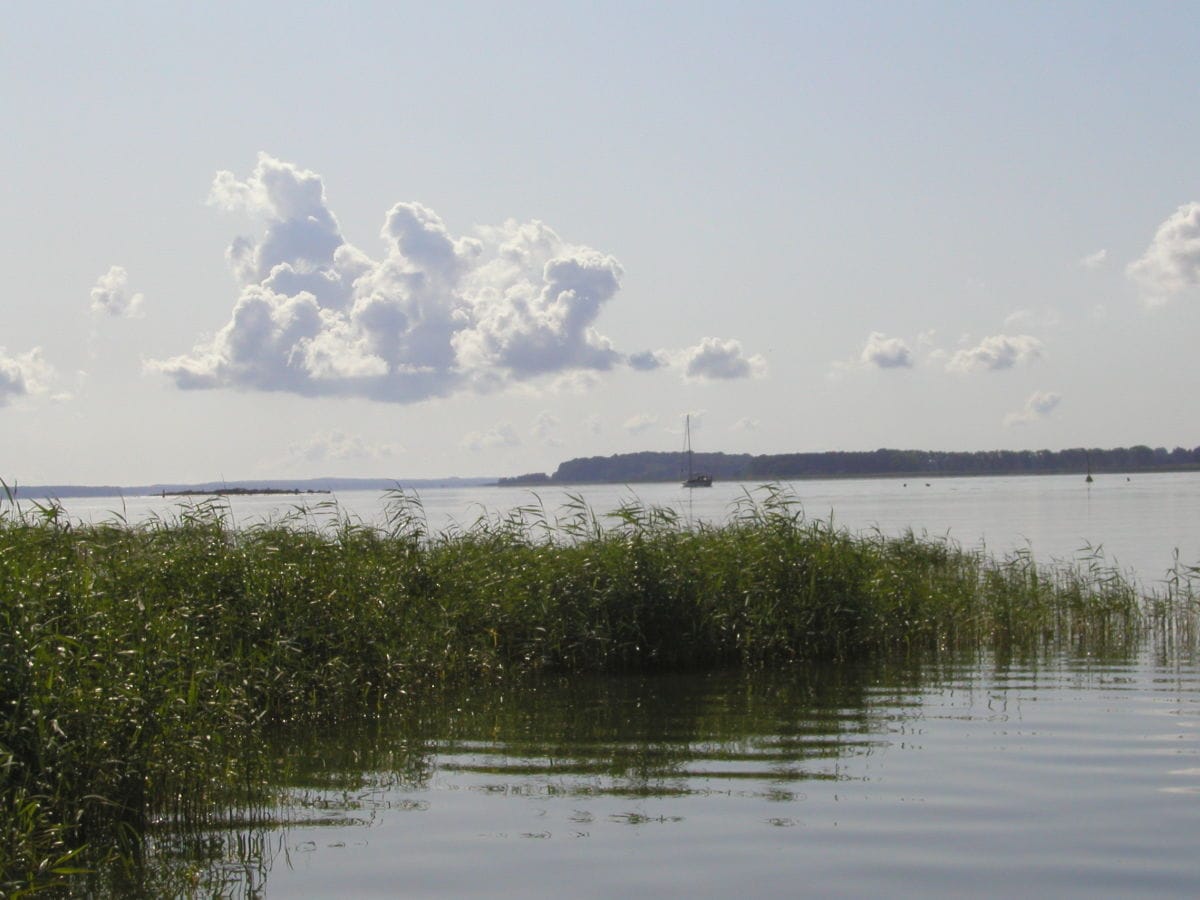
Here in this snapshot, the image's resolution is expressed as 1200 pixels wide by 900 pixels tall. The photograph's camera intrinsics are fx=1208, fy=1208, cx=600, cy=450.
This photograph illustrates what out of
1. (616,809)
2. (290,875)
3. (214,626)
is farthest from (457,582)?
(290,875)

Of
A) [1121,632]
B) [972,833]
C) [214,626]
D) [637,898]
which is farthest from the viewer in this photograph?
[1121,632]

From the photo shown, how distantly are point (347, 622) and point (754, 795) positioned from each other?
6323 millimetres

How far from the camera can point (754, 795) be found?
11.6 m

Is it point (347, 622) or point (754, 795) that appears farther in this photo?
point (347, 622)

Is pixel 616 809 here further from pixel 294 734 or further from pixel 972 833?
pixel 294 734

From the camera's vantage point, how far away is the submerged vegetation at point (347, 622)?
975 centimetres

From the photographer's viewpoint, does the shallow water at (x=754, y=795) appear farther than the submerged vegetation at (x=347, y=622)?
No

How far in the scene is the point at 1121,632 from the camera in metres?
22.8

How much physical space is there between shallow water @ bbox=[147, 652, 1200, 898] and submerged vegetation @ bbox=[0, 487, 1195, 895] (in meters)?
0.88

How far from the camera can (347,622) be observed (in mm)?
15641

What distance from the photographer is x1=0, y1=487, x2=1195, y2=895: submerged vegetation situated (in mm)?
9750

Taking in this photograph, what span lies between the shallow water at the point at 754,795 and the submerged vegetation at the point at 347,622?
0.88 meters

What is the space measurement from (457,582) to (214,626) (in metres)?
4.65

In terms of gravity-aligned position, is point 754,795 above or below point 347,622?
below
